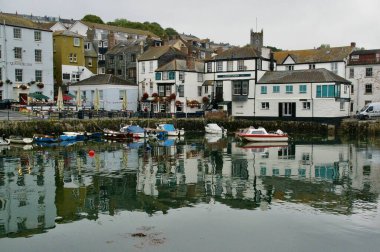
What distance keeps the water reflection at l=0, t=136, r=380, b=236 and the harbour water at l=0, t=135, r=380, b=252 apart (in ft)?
0.20

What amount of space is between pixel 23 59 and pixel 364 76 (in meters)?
52.3

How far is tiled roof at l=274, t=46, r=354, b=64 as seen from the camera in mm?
71125

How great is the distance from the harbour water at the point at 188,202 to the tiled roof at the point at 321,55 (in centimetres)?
3564

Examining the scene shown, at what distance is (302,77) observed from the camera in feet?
207

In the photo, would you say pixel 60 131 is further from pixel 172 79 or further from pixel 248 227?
pixel 248 227

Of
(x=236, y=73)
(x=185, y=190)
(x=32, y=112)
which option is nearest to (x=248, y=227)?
(x=185, y=190)

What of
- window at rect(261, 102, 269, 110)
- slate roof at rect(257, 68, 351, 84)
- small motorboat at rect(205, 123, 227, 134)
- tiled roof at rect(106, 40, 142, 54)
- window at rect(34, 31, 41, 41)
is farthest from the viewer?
tiled roof at rect(106, 40, 142, 54)

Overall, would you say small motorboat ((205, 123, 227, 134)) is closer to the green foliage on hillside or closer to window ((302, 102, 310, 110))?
window ((302, 102, 310, 110))

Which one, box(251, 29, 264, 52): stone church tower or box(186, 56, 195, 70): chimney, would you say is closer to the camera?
box(251, 29, 264, 52): stone church tower

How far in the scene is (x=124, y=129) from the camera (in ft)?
180

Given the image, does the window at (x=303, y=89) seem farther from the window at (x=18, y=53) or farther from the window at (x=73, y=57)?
the window at (x=18, y=53)

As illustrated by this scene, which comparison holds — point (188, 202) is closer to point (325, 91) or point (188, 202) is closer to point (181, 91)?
point (325, 91)

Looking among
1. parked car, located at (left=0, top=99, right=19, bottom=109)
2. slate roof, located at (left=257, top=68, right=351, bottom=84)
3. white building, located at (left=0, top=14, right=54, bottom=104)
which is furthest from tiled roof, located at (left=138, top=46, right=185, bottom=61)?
parked car, located at (left=0, top=99, right=19, bottom=109)

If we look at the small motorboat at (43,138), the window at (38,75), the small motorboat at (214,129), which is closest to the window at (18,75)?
the window at (38,75)
